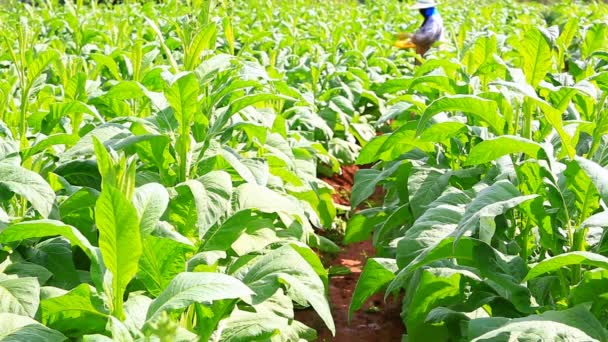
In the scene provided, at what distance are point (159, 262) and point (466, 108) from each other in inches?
52.2

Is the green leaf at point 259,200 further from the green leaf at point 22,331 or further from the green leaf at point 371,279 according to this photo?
the green leaf at point 22,331

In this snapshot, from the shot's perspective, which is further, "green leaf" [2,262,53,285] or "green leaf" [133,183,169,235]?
"green leaf" [2,262,53,285]

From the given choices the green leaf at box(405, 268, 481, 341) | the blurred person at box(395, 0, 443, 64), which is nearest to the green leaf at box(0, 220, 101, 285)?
the green leaf at box(405, 268, 481, 341)

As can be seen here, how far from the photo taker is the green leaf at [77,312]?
235 cm

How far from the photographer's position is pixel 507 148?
272 cm

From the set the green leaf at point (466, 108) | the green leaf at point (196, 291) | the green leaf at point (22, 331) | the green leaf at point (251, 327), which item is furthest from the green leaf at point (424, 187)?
the green leaf at point (22, 331)

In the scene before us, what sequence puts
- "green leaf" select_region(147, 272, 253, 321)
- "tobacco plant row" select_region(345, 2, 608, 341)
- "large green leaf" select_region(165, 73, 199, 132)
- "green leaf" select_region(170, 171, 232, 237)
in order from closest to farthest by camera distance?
"green leaf" select_region(147, 272, 253, 321)
"tobacco plant row" select_region(345, 2, 608, 341)
"green leaf" select_region(170, 171, 232, 237)
"large green leaf" select_region(165, 73, 199, 132)

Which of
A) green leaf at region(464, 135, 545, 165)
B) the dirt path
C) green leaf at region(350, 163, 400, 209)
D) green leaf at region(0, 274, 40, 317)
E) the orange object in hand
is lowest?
the dirt path

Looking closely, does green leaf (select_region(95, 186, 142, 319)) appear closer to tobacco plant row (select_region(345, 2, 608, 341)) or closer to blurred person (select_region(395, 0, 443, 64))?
tobacco plant row (select_region(345, 2, 608, 341))

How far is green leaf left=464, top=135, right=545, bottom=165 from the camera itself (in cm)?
263

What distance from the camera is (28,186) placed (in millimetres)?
2662

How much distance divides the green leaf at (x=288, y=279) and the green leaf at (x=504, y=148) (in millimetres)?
763

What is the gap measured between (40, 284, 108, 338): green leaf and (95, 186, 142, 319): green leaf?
0.18 meters

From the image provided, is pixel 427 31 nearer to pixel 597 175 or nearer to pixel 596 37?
pixel 596 37
